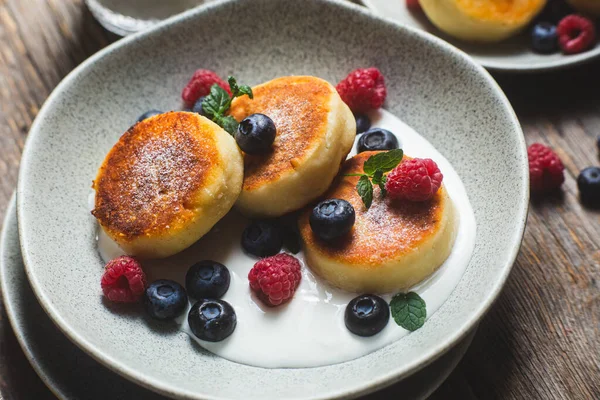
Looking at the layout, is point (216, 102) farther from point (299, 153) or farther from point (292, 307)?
point (292, 307)

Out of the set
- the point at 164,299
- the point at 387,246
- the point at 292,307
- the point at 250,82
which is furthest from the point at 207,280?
the point at 250,82

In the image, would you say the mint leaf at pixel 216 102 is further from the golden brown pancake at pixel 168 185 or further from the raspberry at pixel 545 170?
the raspberry at pixel 545 170

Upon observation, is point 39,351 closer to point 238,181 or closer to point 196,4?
point 238,181

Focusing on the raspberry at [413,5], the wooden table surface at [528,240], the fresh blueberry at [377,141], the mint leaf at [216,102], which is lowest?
the wooden table surface at [528,240]

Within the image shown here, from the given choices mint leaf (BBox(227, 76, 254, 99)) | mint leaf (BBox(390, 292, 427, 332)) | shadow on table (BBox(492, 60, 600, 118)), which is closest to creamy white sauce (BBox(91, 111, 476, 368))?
mint leaf (BBox(390, 292, 427, 332))

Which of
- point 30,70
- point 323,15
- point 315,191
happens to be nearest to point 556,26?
point 323,15

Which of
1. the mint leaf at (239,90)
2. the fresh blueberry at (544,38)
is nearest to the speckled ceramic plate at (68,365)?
the mint leaf at (239,90)
